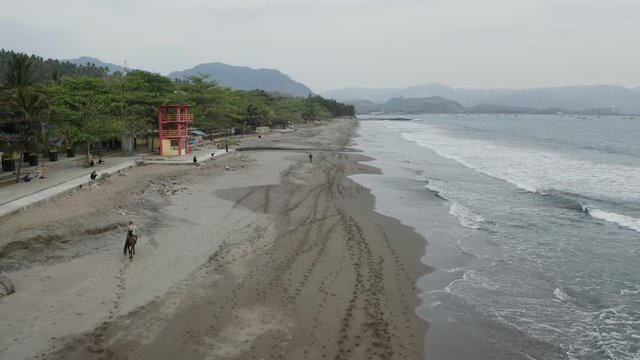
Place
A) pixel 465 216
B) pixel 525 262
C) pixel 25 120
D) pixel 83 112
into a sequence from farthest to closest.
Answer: pixel 83 112 < pixel 25 120 < pixel 465 216 < pixel 525 262

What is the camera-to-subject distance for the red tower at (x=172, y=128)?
43219mm

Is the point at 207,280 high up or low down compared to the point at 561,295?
up

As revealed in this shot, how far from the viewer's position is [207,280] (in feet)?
49.1

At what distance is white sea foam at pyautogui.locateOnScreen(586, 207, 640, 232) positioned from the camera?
2414 cm

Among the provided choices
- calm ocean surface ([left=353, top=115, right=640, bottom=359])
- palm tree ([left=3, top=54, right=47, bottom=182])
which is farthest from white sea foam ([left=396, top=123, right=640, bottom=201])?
palm tree ([left=3, top=54, right=47, bottom=182])

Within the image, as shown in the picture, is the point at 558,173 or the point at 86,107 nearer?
the point at 86,107

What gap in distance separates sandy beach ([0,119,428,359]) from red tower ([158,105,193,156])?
1680cm

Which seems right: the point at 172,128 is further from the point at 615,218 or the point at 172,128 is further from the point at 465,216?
the point at 615,218

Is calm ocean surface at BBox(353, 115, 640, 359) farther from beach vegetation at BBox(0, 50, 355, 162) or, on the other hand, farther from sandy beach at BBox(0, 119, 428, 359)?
beach vegetation at BBox(0, 50, 355, 162)

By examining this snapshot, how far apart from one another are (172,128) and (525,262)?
116ft

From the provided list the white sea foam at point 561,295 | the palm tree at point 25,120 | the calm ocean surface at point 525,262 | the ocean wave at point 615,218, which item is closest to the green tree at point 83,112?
the palm tree at point 25,120

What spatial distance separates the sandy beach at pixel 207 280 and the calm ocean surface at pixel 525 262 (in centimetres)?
128

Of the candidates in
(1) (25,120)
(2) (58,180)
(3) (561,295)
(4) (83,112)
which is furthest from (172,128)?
(3) (561,295)

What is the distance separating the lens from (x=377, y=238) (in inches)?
818
